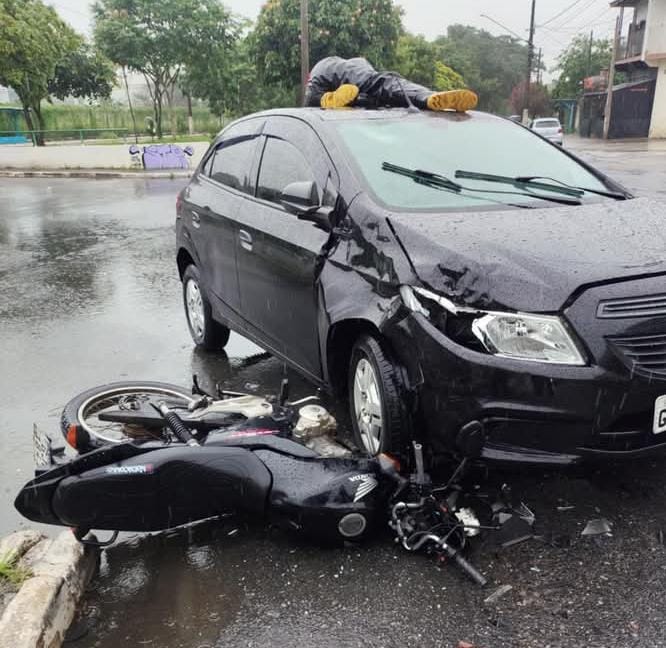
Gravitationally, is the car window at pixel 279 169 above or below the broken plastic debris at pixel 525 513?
above

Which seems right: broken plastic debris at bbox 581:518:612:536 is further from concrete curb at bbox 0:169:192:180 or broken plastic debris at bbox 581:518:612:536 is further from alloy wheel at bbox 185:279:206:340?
concrete curb at bbox 0:169:192:180

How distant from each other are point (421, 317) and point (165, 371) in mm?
2847

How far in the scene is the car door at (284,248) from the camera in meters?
3.59

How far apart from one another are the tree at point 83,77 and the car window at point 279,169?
43.6 meters

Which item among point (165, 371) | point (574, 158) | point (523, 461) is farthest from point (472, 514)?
point (165, 371)

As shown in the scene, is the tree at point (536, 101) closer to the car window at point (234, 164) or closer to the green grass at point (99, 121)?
the green grass at point (99, 121)

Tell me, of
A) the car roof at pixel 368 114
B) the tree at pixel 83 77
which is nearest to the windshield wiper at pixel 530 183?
the car roof at pixel 368 114

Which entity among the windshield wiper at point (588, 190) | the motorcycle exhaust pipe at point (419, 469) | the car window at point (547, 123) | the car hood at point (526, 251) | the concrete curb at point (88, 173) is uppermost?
the windshield wiper at point (588, 190)

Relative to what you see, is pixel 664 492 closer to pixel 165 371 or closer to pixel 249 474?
pixel 249 474

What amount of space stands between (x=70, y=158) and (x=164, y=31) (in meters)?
11.0

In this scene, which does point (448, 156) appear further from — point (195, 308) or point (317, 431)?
point (195, 308)

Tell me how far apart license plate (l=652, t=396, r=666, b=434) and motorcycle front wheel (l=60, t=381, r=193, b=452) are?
2212mm

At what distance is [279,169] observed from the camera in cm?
410

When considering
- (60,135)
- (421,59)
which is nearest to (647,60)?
(421,59)
